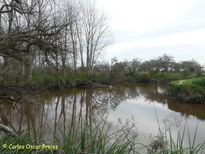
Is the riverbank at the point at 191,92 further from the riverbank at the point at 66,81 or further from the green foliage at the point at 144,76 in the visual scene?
the green foliage at the point at 144,76

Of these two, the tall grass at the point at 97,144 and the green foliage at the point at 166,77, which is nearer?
the tall grass at the point at 97,144

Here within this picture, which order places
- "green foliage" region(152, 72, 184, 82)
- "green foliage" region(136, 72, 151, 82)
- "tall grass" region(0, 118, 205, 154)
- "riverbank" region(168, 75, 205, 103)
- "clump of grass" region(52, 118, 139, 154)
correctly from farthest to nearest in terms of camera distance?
1. "green foliage" region(136, 72, 151, 82)
2. "green foliage" region(152, 72, 184, 82)
3. "riverbank" region(168, 75, 205, 103)
4. "clump of grass" region(52, 118, 139, 154)
5. "tall grass" region(0, 118, 205, 154)

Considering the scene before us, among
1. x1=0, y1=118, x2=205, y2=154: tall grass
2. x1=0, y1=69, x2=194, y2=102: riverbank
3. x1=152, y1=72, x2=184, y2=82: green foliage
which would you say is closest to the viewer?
x1=0, y1=118, x2=205, y2=154: tall grass

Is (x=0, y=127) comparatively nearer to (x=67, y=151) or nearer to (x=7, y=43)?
(x=67, y=151)

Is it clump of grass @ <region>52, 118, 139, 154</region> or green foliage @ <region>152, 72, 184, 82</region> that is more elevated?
green foliage @ <region>152, 72, 184, 82</region>

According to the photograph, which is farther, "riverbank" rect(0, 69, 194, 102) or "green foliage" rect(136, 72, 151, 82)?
"green foliage" rect(136, 72, 151, 82)

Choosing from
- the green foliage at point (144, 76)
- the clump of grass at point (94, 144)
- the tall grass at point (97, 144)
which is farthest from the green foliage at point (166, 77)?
the clump of grass at point (94, 144)

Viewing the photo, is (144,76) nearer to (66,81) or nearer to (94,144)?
(66,81)

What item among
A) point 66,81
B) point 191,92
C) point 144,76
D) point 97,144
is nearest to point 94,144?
point 97,144

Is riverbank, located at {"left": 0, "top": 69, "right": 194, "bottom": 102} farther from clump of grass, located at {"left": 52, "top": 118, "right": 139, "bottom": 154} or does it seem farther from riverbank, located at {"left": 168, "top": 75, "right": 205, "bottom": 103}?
riverbank, located at {"left": 168, "top": 75, "right": 205, "bottom": 103}

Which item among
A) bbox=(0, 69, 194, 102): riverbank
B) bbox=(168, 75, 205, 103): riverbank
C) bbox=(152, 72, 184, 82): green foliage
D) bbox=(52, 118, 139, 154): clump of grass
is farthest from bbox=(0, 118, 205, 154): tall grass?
bbox=(152, 72, 184, 82): green foliage

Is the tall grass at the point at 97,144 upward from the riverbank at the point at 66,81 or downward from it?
downward

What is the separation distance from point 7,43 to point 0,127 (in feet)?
8.11

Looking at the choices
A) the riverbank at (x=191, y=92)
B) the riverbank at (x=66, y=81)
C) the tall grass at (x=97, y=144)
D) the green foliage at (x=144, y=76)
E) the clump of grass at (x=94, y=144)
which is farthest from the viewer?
the green foliage at (x=144, y=76)
